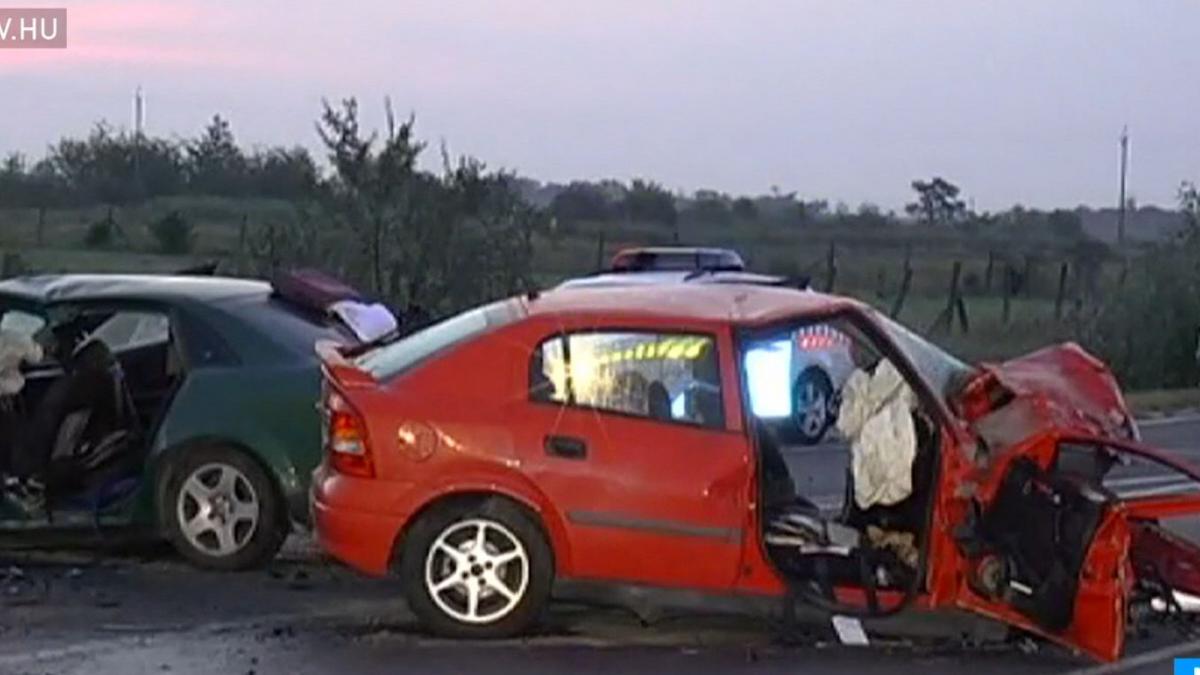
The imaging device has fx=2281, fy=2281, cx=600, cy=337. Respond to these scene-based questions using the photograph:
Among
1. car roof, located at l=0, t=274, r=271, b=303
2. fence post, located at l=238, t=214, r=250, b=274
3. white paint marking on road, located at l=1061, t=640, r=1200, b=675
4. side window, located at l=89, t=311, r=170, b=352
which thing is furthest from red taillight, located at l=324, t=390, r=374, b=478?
fence post, located at l=238, t=214, r=250, b=274

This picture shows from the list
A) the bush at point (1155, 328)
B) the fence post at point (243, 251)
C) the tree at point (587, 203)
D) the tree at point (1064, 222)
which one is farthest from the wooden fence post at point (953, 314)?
the tree at point (1064, 222)

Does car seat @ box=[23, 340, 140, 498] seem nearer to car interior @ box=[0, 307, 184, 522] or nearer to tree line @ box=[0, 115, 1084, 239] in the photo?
car interior @ box=[0, 307, 184, 522]

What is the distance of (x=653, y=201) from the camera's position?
60.9 meters

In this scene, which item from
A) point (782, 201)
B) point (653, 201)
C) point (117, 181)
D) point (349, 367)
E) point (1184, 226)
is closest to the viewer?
point (349, 367)

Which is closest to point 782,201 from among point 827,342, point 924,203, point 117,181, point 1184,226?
point 924,203

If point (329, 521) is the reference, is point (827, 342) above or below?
above

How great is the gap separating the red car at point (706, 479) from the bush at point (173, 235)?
27508 millimetres

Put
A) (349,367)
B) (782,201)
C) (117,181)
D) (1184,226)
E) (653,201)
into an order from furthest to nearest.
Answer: (782,201)
(653,201)
(117,181)
(1184,226)
(349,367)

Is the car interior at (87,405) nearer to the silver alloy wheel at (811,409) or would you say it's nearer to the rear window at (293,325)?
the rear window at (293,325)

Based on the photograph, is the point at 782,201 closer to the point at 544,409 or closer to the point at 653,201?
the point at 653,201

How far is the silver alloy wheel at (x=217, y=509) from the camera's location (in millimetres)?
10453

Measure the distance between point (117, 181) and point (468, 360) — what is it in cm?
3861

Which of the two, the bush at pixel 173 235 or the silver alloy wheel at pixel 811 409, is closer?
the silver alloy wheel at pixel 811 409

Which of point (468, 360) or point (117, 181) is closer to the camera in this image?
point (468, 360)
